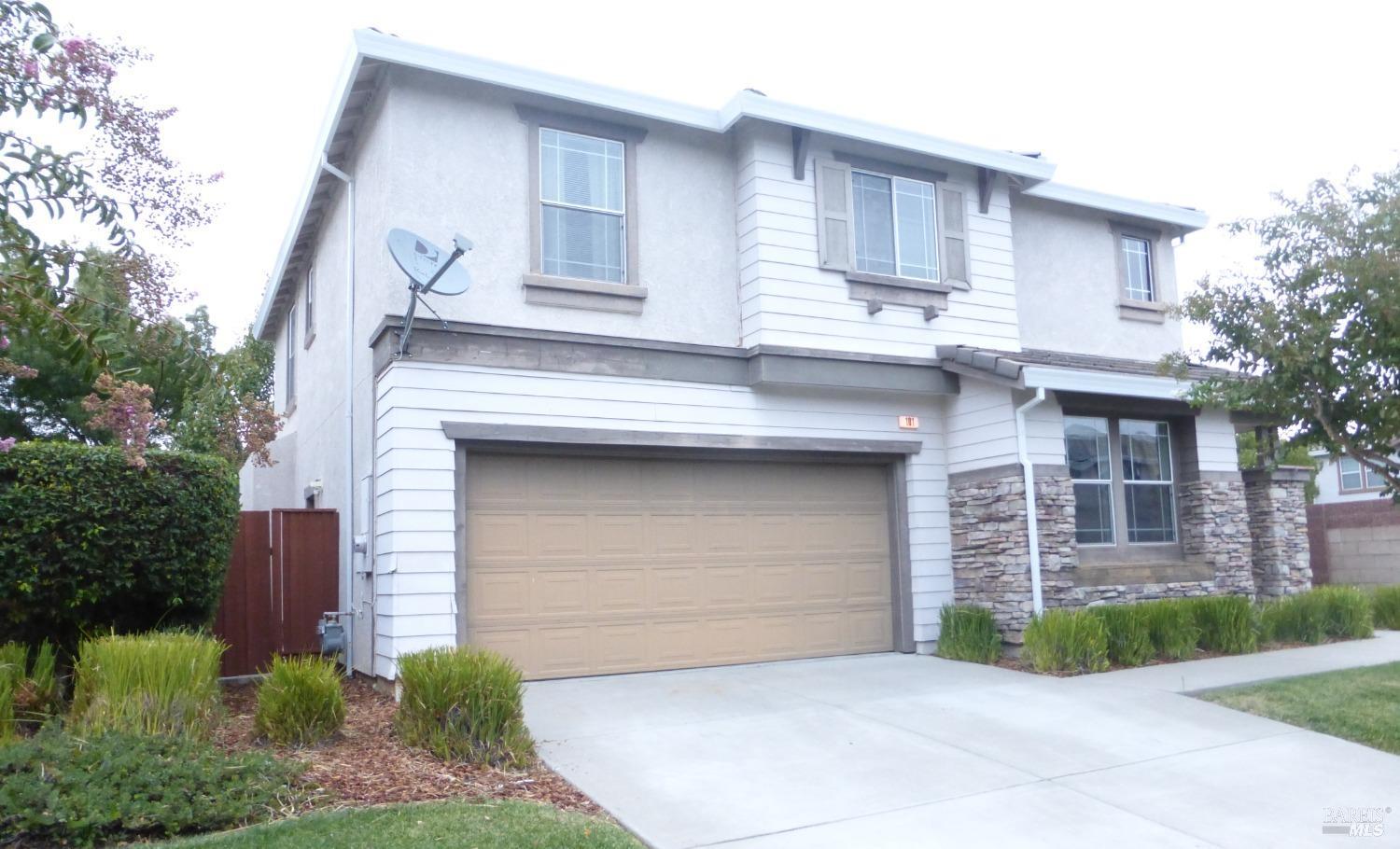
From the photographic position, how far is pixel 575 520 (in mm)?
10531

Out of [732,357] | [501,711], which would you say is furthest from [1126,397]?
[501,711]

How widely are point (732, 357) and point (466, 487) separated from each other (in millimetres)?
3017

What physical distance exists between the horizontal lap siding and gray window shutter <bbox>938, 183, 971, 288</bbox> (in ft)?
6.03

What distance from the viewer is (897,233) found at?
12164mm

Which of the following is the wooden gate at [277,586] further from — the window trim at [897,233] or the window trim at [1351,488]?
the window trim at [1351,488]

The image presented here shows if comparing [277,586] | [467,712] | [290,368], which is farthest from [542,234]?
[290,368]

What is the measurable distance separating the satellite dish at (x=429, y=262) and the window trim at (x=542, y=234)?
38.3 inches

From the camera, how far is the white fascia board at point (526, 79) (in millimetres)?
9641

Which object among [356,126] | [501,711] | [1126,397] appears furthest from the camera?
[1126,397]

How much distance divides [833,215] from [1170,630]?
17.9 feet

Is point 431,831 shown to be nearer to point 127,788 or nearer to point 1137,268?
point 127,788

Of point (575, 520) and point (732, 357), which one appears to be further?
point (732, 357)

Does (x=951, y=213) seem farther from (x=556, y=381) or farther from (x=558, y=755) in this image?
(x=558, y=755)

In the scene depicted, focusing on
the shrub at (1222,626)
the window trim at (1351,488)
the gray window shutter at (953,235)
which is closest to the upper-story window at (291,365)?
the gray window shutter at (953,235)
